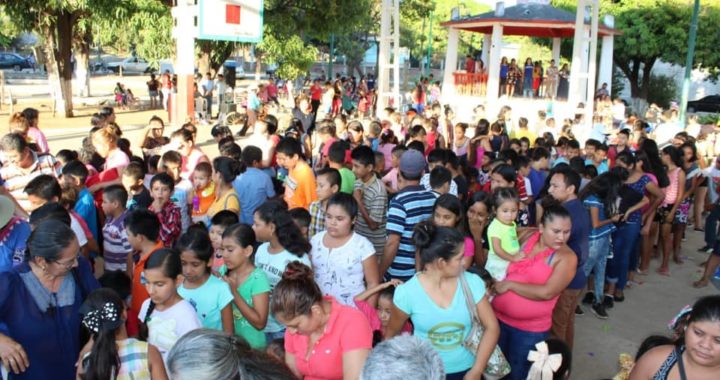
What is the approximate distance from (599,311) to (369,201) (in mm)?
2938

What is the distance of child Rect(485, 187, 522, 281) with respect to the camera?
4.50 m

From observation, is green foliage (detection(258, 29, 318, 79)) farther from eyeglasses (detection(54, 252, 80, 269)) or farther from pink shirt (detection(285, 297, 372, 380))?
pink shirt (detection(285, 297, 372, 380))

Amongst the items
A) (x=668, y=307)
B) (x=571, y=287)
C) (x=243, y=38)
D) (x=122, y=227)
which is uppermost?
(x=243, y=38)

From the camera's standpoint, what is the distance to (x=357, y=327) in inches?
110

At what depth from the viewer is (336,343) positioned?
2.79 meters

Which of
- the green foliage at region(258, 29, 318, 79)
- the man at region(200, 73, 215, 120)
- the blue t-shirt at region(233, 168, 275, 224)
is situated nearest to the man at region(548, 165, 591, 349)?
the blue t-shirt at region(233, 168, 275, 224)

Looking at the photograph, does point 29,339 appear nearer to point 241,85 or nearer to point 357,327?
point 357,327

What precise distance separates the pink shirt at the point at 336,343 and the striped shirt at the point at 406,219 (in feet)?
5.76

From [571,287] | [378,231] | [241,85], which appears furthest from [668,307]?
[241,85]

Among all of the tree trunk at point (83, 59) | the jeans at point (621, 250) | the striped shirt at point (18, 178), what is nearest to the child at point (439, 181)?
the jeans at point (621, 250)

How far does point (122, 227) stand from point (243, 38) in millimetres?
7071

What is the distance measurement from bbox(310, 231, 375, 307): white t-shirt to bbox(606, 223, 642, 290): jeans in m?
3.88

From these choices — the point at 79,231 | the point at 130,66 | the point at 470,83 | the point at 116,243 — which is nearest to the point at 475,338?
the point at 79,231

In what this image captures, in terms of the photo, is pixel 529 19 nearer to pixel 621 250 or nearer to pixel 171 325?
pixel 621 250
